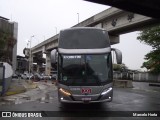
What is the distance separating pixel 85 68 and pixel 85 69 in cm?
5

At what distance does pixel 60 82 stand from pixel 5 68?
28.4 ft

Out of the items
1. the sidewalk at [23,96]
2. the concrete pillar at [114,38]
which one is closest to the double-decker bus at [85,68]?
the sidewalk at [23,96]

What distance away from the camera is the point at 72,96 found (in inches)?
537

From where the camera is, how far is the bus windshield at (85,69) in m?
13.8

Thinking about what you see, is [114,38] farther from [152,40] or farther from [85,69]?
[85,69]

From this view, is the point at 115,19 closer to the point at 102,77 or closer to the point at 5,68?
the point at 5,68

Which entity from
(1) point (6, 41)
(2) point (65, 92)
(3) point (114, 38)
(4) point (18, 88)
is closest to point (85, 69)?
(2) point (65, 92)

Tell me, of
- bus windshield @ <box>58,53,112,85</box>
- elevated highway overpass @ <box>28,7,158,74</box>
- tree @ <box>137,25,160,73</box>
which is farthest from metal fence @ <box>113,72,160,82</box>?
bus windshield @ <box>58,53,112,85</box>

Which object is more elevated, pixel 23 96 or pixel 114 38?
pixel 114 38

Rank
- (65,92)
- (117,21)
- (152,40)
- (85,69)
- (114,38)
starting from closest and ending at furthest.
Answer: (65,92) → (85,69) → (117,21) → (114,38) → (152,40)

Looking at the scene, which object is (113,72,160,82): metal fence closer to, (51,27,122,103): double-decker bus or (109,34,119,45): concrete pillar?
(109,34,119,45): concrete pillar

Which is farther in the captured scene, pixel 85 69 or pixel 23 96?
pixel 23 96

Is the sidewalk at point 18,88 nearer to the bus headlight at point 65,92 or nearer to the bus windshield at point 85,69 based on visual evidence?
the bus headlight at point 65,92

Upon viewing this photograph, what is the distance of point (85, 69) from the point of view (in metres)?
13.9
